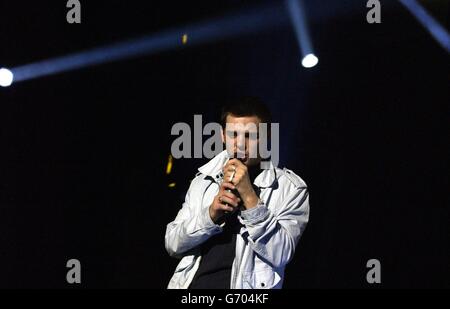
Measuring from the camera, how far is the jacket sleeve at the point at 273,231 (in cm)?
193

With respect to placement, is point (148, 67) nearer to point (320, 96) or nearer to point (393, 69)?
point (320, 96)

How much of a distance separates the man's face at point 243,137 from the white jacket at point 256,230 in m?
0.16

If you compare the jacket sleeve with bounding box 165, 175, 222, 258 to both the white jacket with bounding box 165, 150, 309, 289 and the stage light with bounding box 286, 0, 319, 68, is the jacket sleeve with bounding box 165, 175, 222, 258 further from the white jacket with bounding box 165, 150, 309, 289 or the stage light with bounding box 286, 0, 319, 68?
the stage light with bounding box 286, 0, 319, 68

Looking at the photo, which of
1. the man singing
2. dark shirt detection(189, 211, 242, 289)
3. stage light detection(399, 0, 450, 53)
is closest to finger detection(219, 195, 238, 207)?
the man singing

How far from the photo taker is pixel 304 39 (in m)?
3.12

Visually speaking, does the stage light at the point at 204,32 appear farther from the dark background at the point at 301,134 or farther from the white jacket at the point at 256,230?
the white jacket at the point at 256,230

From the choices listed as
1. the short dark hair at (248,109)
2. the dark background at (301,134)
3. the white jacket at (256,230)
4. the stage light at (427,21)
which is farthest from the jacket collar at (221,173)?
the stage light at (427,21)

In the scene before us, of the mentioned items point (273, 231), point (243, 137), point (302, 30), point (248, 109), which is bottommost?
point (273, 231)

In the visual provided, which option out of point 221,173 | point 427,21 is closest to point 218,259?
point 221,173

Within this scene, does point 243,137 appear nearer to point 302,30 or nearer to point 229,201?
point 229,201

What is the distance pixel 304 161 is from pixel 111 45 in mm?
1345

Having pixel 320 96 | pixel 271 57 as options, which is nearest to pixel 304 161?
pixel 320 96

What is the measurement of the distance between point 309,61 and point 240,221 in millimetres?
1461

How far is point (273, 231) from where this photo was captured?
1.97 metres
